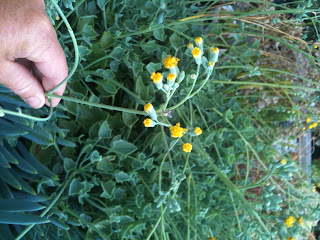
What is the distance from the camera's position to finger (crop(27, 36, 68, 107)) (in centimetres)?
50

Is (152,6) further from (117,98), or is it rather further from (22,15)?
(22,15)

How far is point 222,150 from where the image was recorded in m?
0.99

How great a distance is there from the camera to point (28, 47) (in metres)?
0.47

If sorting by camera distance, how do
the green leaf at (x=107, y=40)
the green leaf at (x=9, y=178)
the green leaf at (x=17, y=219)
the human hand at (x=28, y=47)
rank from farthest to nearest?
1. the green leaf at (x=107, y=40)
2. the green leaf at (x=9, y=178)
3. the green leaf at (x=17, y=219)
4. the human hand at (x=28, y=47)

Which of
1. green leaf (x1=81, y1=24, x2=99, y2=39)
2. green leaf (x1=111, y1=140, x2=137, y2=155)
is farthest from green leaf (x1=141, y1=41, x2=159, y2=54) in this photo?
green leaf (x1=111, y1=140, x2=137, y2=155)

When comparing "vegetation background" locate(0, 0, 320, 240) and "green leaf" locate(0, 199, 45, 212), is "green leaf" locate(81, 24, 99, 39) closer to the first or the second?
"vegetation background" locate(0, 0, 320, 240)

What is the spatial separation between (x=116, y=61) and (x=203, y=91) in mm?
262

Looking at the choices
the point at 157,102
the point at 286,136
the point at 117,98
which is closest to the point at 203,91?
the point at 157,102

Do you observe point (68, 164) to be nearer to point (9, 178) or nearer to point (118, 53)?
point (9, 178)

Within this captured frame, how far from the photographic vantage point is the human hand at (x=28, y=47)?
1.43 feet

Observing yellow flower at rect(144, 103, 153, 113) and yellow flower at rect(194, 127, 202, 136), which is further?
yellow flower at rect(194, 127, 202, 136)

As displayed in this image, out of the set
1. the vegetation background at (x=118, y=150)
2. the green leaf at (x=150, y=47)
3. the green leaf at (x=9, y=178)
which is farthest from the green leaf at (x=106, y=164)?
the green leaf at (x=150, y=47)

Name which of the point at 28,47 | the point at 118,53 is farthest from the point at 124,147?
the point at 28,47

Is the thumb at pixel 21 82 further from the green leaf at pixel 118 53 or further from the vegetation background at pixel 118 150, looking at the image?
the green leaf at pixel 118 53
